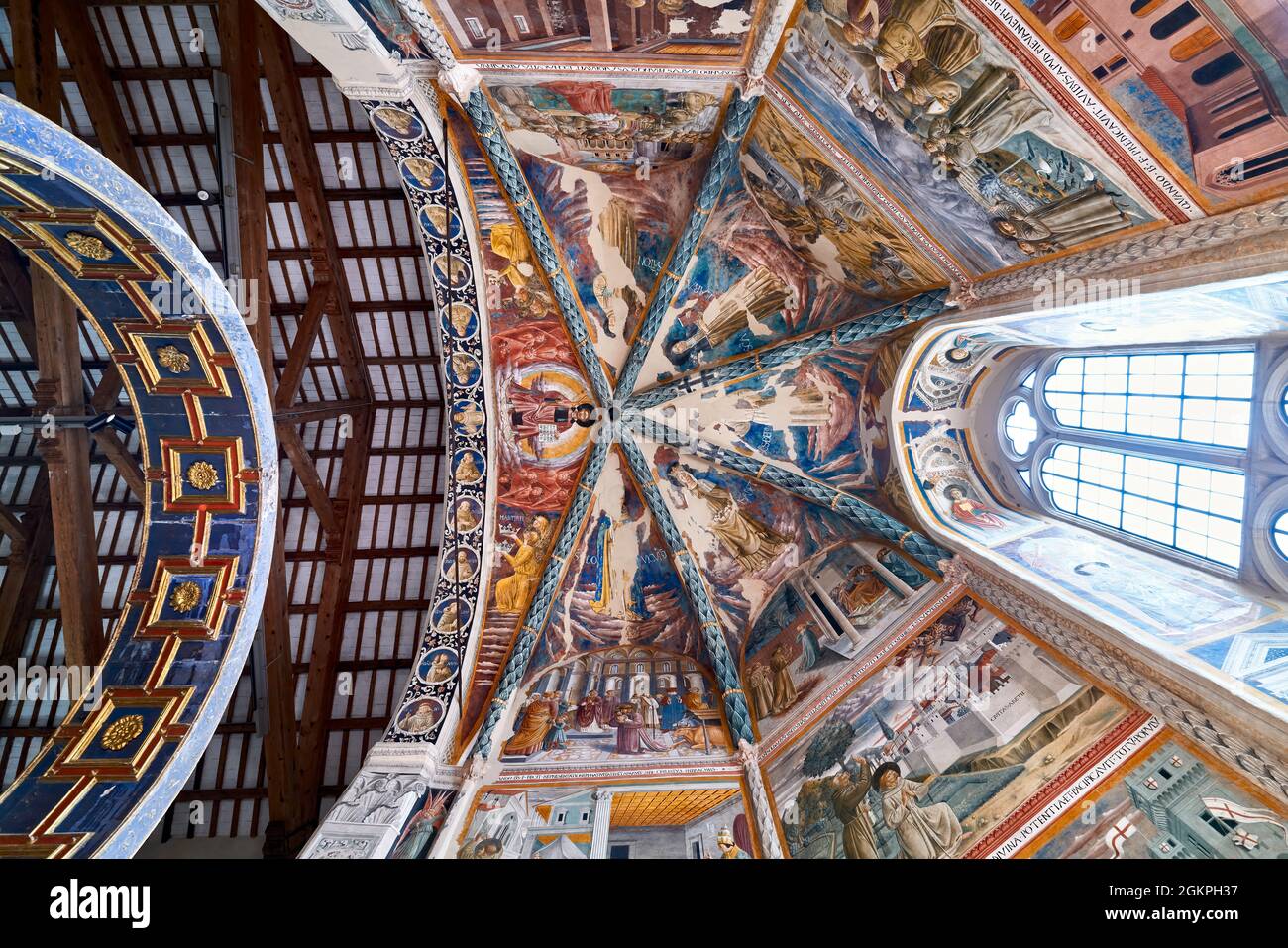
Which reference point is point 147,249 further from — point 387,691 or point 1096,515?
point 1096,515

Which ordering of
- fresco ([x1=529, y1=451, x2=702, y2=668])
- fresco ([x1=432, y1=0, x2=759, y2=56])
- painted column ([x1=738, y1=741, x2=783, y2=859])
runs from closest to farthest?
fresco ([x1=432, y1=0, x2=759, y2=56]) < painted column ([x1=738, y1=741, x2=783, y2=859]) < fresco ([x1=529, y1=451, x2=702, y2=668])

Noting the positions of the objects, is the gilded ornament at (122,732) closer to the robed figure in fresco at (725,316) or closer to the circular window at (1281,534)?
the robed figure in fresco at (725,316)

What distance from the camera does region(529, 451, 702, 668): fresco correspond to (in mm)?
10477

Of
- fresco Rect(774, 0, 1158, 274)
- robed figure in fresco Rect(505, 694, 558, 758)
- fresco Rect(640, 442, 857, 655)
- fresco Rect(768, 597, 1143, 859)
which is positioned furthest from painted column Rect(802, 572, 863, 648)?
fresco Rect(774, 0, 1158, 274)

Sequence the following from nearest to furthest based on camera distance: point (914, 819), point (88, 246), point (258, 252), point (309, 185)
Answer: point (88, 246), point (914, 819), point (258, 252), point (309, 185)

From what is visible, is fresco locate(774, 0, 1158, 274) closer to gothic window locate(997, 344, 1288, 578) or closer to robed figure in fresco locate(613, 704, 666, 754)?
gothic window locate(997, 344, 1288, 578)

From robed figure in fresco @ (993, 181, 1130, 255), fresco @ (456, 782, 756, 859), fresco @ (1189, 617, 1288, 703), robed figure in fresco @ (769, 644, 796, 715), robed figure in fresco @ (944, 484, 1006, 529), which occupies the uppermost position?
robed figure in fresco @ (993, 181, 1130, 255)

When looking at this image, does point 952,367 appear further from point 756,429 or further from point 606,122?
point 606,122

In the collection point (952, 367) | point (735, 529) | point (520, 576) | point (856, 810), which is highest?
point (952, 367)

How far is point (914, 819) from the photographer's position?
6.46m

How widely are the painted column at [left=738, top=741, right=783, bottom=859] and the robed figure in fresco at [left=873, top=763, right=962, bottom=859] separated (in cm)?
127

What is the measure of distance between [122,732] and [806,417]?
9.54 meters

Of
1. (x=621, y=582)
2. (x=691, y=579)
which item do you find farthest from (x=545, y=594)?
(x=691, y=579)

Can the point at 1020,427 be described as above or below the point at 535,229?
below
